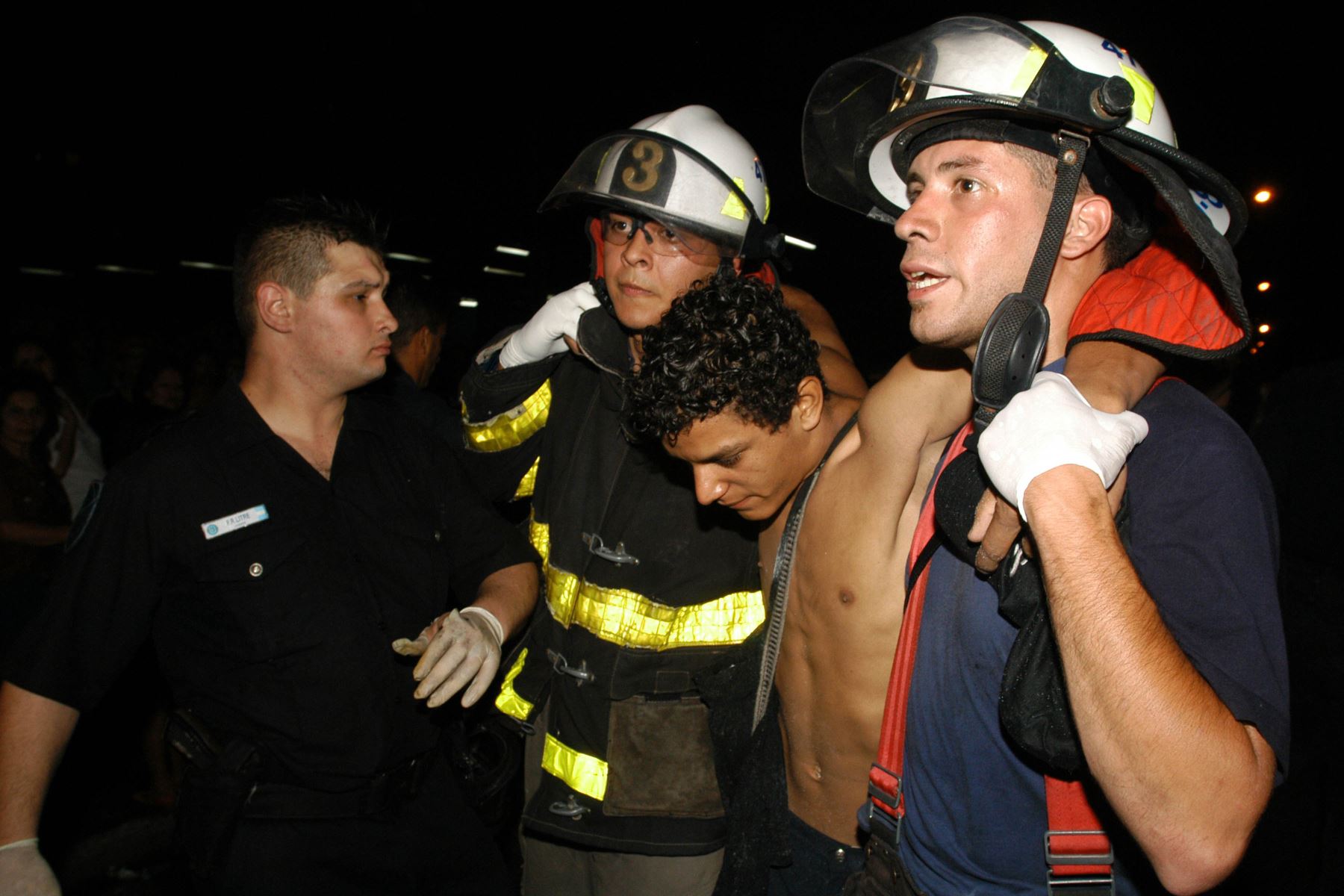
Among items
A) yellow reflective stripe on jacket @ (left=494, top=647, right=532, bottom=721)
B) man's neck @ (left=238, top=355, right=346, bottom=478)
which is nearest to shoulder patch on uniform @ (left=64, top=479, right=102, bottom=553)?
man's neck @ (left=238, top=355, right=346, bottom=478)

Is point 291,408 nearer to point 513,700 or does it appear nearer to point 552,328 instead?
point 552,328

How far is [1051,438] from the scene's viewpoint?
52.9 inches

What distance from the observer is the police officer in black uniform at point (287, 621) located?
2332 millimetres

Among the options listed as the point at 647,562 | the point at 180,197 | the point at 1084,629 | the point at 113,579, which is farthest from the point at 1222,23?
the point at 180,197

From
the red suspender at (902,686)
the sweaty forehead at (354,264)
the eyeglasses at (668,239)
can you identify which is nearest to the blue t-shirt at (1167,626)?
the red suspender at (902,686)

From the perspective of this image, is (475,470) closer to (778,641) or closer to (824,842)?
(778,641)

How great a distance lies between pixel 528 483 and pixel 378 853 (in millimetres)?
1440

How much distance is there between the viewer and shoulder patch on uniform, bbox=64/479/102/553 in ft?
7.72

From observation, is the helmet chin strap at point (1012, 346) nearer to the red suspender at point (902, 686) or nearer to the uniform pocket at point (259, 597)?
the red suspender at point (902, 686)

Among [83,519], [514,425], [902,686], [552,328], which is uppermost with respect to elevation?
[552,328]

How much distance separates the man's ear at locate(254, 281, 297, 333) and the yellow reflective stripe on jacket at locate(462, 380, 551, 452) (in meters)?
0.78

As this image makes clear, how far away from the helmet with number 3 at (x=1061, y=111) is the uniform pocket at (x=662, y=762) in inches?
71.8

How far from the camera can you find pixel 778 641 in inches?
93.1

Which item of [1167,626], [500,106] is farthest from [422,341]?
[500,106]
